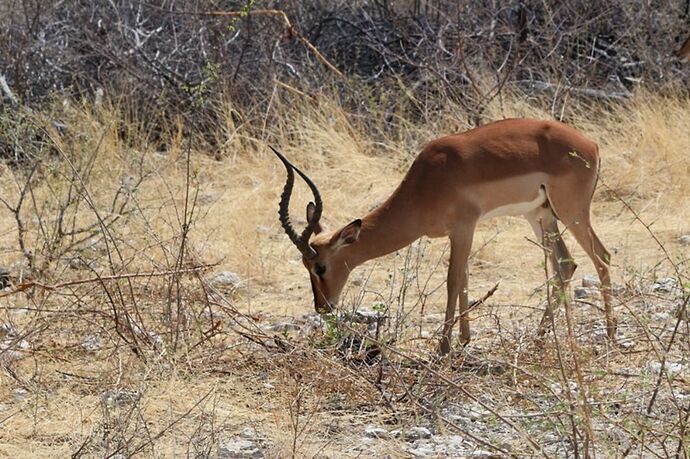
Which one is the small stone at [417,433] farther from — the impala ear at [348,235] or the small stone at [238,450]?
the impala ear at [348,235]

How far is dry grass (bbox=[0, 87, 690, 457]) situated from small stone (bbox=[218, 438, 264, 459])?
59 millimetres

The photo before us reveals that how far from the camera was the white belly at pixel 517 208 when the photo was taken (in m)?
7.19

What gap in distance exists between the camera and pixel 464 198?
709 cm

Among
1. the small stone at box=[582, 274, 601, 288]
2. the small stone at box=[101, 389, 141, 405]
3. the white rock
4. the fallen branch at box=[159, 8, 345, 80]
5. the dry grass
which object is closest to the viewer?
the dry grass

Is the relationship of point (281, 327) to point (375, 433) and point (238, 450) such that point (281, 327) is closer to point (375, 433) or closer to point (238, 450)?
point (375, 433)

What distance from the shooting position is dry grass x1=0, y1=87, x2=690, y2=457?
197 inches

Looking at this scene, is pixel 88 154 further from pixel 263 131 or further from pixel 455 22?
pixel 455 22

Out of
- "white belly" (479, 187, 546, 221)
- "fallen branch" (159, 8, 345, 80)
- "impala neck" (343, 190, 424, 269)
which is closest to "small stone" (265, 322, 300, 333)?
"impala neck" (343, 190, 424, 269)

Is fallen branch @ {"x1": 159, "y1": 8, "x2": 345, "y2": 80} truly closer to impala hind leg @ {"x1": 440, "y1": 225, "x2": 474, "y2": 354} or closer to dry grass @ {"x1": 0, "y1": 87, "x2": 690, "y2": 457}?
dry grass @ {"x1": 0, "y1": 87, "x2": 690, "y2": 457}

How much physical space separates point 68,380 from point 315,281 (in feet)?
5.57

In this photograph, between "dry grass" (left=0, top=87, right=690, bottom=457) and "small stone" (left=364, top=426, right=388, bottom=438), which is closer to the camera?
"dry grass" (left=0, top=87, right=690, bottom=457)

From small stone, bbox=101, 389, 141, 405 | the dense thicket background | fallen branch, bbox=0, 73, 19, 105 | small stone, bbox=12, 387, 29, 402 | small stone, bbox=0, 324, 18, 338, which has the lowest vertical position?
small stone, bbox=12, 387, 29, 402

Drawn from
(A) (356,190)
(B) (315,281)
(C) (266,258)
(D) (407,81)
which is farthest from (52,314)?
(D) (407,81)

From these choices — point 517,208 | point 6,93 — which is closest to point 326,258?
point 517,208
